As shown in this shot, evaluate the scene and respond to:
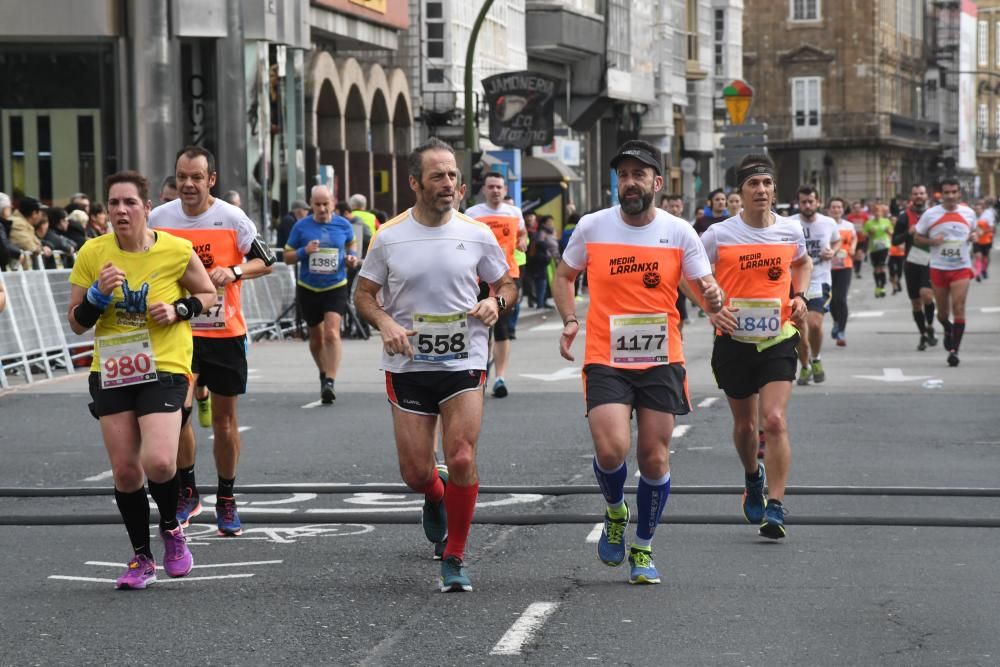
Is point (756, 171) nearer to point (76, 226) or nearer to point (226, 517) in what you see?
point (226, 517)

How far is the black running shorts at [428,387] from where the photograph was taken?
27.1 feet

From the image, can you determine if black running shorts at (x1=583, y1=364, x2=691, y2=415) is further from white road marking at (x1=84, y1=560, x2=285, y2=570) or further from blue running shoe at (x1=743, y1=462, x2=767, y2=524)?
white road marking at (x1=84, y1=560, x2=285, y2=570)

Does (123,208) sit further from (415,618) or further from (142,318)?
(415,618)

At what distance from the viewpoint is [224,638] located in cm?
721

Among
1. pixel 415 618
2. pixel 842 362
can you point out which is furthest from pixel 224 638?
pixel 842 362

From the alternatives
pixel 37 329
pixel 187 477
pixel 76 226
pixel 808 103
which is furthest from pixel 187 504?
pixel 808 103

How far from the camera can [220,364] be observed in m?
10.2

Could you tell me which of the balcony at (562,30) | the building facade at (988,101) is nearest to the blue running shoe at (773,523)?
the balcony at (562,30)

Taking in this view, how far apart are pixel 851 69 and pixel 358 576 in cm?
9674

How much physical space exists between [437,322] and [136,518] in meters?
1.44

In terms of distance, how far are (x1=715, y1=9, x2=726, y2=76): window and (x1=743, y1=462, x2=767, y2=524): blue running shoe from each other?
70861 millimetres

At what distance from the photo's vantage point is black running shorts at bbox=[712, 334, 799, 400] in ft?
32.9

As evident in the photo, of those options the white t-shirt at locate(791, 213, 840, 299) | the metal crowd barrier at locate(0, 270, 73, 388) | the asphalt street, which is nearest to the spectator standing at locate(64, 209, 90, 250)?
the metal crowd barrier at locate(0, 270, 73, 388)

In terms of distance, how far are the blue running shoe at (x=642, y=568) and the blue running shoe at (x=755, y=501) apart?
1664 millimetres
